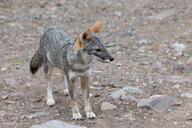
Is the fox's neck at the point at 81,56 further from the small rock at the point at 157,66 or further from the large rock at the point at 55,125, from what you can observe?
the small rock at the point at 157,66

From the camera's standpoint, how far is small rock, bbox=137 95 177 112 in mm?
6098

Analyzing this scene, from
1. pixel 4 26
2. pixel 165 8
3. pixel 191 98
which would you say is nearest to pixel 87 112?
pixel 191 98

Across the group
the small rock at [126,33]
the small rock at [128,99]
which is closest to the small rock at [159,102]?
the small rock at [128,99]

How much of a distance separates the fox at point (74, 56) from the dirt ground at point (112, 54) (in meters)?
0.31

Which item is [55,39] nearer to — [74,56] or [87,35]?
[74,56]

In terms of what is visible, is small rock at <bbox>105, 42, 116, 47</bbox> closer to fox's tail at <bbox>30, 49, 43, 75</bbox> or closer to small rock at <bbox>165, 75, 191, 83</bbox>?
small rock at <bbox>165, 75, 191, 83</bbox>

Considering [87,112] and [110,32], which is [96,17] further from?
[87,112]

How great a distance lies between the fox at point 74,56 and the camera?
5492mm

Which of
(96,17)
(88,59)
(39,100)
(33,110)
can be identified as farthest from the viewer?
(96,17)

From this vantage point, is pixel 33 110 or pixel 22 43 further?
pixel 22 43

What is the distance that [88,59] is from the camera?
223 inches

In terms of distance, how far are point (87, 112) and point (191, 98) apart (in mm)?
1777

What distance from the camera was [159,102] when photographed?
20.3ft

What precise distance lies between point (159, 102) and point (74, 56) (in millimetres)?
1601
